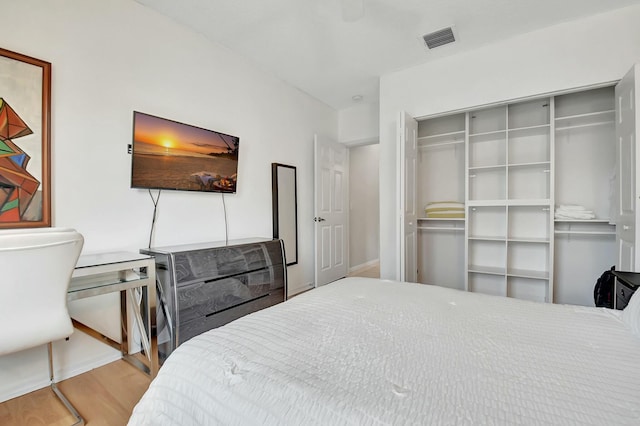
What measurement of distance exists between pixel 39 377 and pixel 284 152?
9.66 ft

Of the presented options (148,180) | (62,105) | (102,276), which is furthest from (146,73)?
(102,276)

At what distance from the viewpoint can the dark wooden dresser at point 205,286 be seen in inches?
82.9

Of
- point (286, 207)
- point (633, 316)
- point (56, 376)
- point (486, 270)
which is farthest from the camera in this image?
point (286, 207)

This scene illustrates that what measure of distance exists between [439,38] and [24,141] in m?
3.37

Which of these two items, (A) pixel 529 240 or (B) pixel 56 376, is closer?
(B) pixel 56 376

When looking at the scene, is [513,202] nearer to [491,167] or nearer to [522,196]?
[522,196]

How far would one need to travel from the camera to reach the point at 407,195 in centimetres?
305

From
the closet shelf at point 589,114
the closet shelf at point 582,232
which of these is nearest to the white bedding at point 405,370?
the closet shelf at point 582,232

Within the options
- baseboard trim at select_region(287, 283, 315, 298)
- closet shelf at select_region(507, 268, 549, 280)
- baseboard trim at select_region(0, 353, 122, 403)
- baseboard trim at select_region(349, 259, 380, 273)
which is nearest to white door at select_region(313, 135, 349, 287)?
baseboard trim at select_region(287, 283, 315, 298)

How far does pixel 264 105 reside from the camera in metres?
3.46

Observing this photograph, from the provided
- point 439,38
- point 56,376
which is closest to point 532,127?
point 439,38

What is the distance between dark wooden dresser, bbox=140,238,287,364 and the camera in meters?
2.11

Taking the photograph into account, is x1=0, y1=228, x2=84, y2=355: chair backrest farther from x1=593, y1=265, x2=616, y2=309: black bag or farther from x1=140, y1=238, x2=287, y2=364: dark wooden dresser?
x1=593, y1=265, x2=616, y2=309: black bag

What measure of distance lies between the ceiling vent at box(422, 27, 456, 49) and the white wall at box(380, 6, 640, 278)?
12.8 inches
